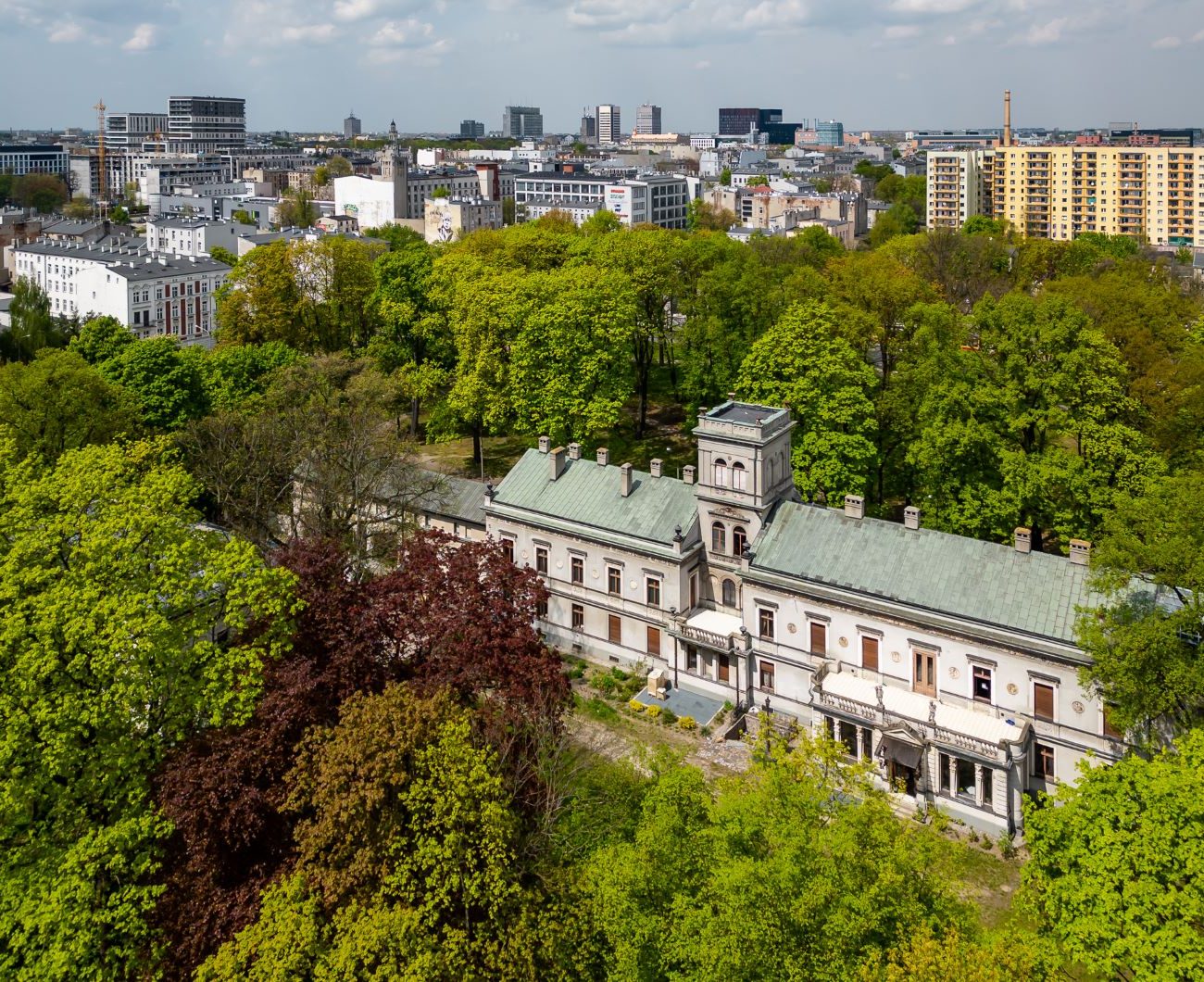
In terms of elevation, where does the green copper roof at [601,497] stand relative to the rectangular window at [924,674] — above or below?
above

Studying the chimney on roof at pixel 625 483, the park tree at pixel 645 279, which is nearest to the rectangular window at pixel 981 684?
the chimney on roof at pixel 625 483

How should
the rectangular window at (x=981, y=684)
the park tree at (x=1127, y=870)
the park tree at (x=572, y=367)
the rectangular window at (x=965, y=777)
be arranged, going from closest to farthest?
the park tree at (x=1127, y=870) < the rectangular window at (x=965, y=777) < the rectangular window at (x=981, y=684) < the park tree at (x=572, y=367)

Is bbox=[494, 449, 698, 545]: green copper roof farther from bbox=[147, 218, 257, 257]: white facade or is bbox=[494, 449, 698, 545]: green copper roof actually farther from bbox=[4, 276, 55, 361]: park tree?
bbox=[147, 218, 257, 257]: white facade

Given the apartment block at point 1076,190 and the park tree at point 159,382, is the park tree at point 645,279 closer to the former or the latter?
the park tree at point 159,382

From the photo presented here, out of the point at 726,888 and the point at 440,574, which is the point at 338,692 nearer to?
the point at 440,574

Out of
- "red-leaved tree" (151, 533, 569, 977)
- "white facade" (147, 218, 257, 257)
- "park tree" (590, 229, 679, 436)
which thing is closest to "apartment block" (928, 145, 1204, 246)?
"park tree" (590, 229, 679, 436)

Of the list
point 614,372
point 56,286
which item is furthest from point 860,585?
point 56,286

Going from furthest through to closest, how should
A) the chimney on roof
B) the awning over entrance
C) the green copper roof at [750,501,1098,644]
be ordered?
the chimney on roof
the awning over entrance
the green copper roof at [750,501,1098,644]
